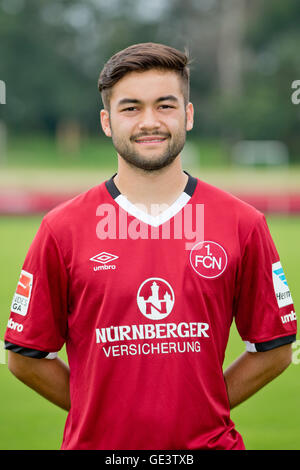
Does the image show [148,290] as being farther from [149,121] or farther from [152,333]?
[149,121]

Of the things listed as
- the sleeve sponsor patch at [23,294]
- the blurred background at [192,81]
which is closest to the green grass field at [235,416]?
the sleeve sponsor patch at [23,294]

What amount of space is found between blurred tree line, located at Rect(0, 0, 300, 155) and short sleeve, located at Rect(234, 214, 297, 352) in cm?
2574

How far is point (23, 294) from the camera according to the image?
7.70 feet

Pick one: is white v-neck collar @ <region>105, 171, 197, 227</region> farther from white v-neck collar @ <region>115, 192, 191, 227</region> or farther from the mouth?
the mouth

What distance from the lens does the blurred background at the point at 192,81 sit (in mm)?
27406

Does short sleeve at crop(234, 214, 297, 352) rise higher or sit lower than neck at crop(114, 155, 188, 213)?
lower

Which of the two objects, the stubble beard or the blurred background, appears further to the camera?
the blurred background

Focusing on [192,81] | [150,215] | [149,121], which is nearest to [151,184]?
[150,215]

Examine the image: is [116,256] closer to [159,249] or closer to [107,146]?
[159,249]

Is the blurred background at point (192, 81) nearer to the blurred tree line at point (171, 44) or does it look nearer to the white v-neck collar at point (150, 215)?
the blurred tree line at point (171, 44)

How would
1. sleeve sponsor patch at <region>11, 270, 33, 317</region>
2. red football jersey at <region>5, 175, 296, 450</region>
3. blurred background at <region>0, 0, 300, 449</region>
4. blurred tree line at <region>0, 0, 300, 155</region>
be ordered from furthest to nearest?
blurred tree line at <region>0, 0, 300, 155</region>, blurred background at <region>0, 0, 300, 449</region>, sleeve sponsor patch at <region>11, 270, 33, 317</region>, red football jersey at <region>5, 175, 296, 450</region>

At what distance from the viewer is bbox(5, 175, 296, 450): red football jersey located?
2217 millimetres

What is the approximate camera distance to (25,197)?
18.5 metres

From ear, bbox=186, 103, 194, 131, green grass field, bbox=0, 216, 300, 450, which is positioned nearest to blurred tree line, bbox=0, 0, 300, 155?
green grass field, bbox=0, 216, 300, 450
